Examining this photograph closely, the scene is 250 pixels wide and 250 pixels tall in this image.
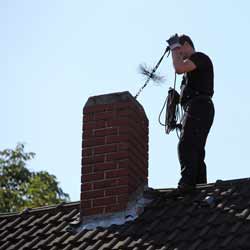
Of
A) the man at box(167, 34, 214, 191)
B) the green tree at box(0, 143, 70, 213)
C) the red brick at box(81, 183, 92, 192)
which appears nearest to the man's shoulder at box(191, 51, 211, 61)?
the man at box(167, 34, 214, 191)

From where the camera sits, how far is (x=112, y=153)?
37.0ft

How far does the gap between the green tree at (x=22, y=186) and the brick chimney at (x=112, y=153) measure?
12.1 m

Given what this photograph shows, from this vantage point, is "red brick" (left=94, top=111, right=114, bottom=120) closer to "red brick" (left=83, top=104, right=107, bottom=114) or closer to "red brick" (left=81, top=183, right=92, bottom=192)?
"red brick" (left=83, top=104, right=107, bottom=114)

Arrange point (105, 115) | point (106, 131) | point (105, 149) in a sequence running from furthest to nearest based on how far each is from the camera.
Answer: point (105, 115), point (106, 131), point (105, 149)

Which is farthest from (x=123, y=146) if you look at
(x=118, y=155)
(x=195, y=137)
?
(x=195, y=137)

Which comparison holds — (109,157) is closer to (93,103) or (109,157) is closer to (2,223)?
(93,103)

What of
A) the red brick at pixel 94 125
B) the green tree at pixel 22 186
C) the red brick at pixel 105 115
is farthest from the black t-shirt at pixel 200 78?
the green tree at pixel 22 186

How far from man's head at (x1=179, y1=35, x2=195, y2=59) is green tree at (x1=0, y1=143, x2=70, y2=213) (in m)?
12.2

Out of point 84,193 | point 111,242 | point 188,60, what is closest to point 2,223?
point 84,193

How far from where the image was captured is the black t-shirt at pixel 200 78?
11508 mm

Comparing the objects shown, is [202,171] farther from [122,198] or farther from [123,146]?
[122,198]

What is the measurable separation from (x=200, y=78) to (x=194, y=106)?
0.97ft

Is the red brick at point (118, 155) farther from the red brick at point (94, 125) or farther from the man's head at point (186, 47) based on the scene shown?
the man's head at point (186, 47)

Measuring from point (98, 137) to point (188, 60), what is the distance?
1.20m
